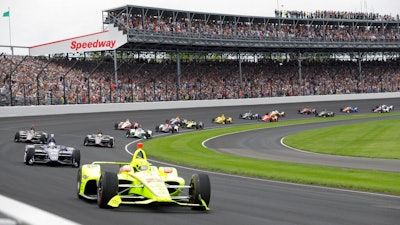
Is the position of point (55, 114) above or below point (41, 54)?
below

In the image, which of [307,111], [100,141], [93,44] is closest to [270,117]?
[307,111]

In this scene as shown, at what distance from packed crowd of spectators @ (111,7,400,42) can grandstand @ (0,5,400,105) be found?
15 centimetres

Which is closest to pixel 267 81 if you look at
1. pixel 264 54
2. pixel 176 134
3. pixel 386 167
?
pixel 264 54

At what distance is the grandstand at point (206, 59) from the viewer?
53938 millimetres

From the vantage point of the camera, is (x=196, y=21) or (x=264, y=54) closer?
(x=196, y=21)

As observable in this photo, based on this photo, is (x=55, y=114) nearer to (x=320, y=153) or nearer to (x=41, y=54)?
(x=41, y=54)

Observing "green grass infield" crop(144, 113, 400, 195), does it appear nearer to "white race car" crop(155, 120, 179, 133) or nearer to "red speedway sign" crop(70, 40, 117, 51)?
"white race car" crop(155, 120, 179, 133)

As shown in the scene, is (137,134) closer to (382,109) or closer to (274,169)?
(274,169)

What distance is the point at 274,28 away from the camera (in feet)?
272

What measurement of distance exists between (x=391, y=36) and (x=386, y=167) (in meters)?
76.7

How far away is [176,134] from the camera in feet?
147

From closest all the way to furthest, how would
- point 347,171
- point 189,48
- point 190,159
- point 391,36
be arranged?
point 347,171
point 190,159
point 189,48
point 391,36

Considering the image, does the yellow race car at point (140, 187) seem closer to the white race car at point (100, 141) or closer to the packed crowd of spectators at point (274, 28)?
the white race car at point (100, 141)

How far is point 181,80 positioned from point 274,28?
20530 millimetres
